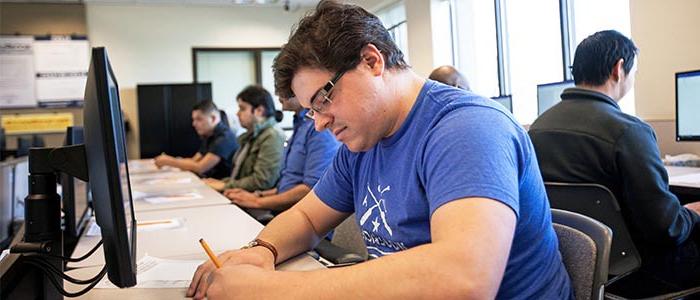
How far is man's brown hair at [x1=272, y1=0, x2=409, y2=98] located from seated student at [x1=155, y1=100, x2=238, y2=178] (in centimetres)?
357

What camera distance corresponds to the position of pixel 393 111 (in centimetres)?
102

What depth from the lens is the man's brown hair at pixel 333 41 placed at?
968 mm

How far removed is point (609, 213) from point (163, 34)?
718 centimetres

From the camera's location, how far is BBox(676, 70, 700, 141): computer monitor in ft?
8.02

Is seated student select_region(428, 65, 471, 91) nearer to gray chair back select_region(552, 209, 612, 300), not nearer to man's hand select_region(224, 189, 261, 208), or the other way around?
man's hand select_region(224, 189, 261, 208)

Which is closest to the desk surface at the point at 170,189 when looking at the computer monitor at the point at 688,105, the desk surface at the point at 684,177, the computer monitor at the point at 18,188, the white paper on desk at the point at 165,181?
the white paper on desk at the point at 165,181

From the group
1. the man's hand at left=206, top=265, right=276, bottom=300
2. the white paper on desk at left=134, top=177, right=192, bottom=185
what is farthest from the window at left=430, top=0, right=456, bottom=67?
A: the man's hand at left=206, top=265, right=276, bottom=300

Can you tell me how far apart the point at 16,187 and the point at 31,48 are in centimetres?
484

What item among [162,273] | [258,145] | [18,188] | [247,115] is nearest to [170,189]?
[258,145]

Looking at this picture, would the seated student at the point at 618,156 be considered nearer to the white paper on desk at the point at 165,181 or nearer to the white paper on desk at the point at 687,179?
the white paper on desk at the point at 687,179

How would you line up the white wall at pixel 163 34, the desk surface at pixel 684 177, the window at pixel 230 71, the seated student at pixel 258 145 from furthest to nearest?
the window at pixel 230 71
the white wall at pixel 163 34
the seated student at pixel 258 145
the desk surface at pixel 684 177

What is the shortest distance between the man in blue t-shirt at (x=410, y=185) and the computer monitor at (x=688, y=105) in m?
1.87

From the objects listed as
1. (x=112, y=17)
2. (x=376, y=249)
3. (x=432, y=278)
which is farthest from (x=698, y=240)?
(x=112, y=17)

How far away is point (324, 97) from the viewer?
1.00 metres
